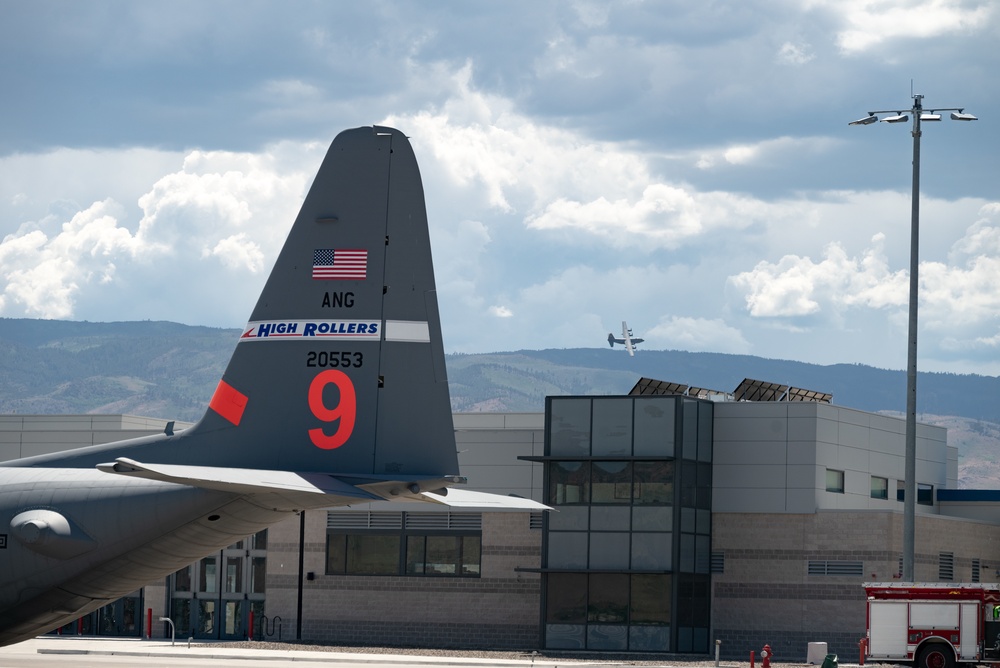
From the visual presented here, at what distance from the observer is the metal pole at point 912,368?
1635 inches

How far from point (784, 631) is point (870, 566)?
140 inches

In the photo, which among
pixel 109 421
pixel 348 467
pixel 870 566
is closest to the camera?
pixel 348 467

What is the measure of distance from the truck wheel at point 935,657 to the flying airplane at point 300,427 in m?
21.0

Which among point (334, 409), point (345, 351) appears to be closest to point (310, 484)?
point (334, 409)

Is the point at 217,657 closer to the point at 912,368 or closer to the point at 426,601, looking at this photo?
the point at 426,601

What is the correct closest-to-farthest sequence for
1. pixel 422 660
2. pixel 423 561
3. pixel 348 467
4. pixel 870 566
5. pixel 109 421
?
1. pixel 348 467
2. pixel 422 660
3. pixel 870 566
4. pixel 423 561
5. pixel 109 421

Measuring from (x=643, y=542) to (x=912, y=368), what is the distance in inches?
435

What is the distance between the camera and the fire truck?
3809cm

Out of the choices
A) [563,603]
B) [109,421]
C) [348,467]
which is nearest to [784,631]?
[563,603]

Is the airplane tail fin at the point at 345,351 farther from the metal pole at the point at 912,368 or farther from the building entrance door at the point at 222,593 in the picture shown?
the building entrance door at the point at 222,593

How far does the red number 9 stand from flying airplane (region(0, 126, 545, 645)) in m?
0.02

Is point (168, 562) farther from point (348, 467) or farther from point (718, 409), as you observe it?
point (718, 409)

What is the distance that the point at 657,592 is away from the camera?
48750 mm

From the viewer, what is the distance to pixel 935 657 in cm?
3853
